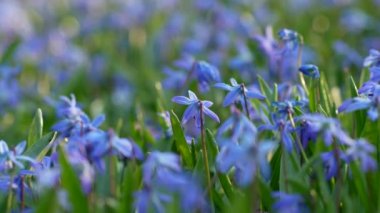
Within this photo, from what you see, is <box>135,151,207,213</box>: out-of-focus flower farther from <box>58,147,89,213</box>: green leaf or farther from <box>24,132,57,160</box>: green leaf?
<box>24,132,57,160</box>: green leaf

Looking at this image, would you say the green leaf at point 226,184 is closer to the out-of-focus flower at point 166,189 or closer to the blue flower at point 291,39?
the out-of-focus flower at point 166,189

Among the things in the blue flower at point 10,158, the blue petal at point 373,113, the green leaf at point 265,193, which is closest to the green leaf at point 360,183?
the blue petal at point 373,113

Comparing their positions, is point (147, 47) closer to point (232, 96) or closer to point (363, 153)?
point (232, 96)

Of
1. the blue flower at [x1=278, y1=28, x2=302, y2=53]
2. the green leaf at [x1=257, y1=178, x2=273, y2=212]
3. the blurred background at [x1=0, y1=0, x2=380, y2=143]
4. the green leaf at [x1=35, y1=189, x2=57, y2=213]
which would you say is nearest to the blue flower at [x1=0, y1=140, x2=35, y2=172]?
the green leaf at [x1=35, y1=189, x2=57, y2=213]

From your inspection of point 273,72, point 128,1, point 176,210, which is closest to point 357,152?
point 176,210

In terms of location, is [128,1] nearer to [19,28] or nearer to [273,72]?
[19,28]
